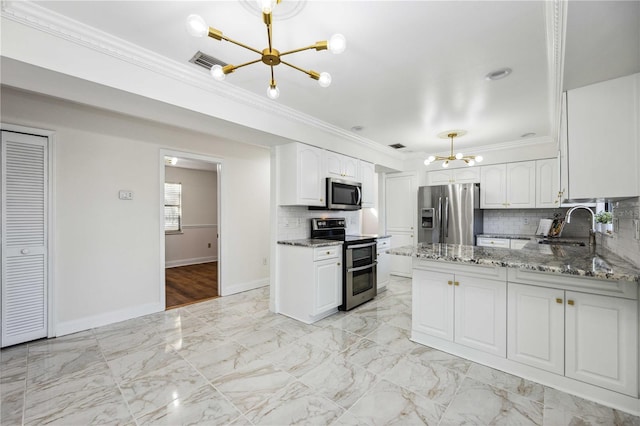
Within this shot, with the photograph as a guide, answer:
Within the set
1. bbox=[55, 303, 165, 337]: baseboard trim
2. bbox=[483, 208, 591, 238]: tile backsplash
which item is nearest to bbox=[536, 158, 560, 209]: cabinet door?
bbox=[483, 208, 591, 238]: tile backsplash

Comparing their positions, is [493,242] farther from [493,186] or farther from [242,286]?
[242,286]

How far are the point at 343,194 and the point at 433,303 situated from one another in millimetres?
2037

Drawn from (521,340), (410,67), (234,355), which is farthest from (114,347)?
(410,67)

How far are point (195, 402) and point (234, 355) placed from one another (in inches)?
25.3

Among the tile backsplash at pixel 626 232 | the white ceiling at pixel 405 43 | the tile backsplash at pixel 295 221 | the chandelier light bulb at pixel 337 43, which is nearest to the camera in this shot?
the chandelier light bulb at pixel 337 43

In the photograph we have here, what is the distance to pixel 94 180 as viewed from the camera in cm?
319

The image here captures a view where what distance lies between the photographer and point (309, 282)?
3.30m

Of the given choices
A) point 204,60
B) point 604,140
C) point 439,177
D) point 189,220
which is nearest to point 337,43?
point 204,60

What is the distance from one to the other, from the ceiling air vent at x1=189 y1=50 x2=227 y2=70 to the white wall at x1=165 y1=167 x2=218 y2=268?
5029mm

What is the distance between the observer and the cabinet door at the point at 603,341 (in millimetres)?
1771

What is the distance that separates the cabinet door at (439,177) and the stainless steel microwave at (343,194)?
204 cm

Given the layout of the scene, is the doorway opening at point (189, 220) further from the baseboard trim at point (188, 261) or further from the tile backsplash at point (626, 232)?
the tile backsplash at point (626, 232)

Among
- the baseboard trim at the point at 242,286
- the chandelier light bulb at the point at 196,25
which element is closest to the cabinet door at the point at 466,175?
the baseboard trim at the point at 242,286

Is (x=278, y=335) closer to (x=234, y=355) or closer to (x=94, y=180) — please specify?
(x=234, y=355)
